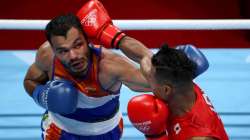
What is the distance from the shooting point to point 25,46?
14.2 feet

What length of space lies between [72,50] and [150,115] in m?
0.44

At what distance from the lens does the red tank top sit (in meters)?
1.47

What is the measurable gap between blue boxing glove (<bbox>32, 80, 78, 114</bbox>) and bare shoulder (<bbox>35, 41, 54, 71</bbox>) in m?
0.16

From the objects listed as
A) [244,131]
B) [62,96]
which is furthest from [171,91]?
[244,131]

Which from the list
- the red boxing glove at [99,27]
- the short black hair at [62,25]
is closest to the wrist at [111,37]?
the red boxing glove at [99,27]

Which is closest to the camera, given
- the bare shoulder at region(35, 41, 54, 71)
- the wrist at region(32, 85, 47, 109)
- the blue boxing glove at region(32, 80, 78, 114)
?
the blue boxing glove at region(32, 80, 78, 114)

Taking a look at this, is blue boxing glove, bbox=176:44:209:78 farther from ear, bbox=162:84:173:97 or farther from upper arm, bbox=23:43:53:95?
upper arm, bbox=23:43:53:95

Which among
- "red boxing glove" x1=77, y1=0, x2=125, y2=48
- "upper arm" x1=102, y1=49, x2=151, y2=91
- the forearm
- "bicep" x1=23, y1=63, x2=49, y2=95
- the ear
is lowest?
"bicep" x1=23, y1=63, x2=49, y2=95

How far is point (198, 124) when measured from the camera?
4.85 feet

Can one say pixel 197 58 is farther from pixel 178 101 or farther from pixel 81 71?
pixel 81 71

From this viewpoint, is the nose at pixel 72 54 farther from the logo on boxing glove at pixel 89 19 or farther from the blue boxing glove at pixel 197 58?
the blue boxing glove at pixel 197 58

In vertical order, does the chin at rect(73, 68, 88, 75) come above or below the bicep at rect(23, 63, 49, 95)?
above

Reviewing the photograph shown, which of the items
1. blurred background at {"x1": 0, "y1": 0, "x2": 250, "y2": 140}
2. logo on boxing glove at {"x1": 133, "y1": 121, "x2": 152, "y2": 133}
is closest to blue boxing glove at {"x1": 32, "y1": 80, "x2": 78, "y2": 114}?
logo on boxing glove at {"x1": 133, "y1": 121, "x2": 152, "y2": 133}

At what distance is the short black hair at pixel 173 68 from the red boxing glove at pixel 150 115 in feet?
0.31
